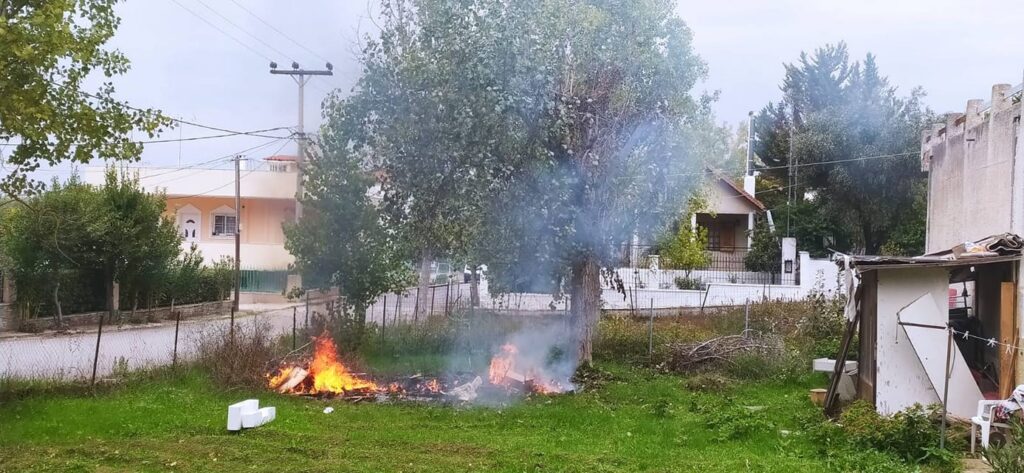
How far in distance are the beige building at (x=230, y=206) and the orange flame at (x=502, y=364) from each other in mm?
4329

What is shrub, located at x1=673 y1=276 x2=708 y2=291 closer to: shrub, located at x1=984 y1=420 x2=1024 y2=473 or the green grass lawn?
the green grass lawn

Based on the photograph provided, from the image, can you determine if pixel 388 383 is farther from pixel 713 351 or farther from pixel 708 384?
pixel 713 351

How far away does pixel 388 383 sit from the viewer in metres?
11.5

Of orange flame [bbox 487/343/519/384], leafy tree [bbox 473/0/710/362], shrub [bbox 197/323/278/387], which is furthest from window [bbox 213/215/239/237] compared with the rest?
leafy tree [bbox 473/0/710/362]

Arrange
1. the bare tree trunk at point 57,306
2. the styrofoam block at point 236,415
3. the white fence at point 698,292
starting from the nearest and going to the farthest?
the styrofoam block at point 236,415, the bare tree trunk at point 57,306, the white fence at point 698,292

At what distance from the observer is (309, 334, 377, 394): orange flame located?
11.1 meters

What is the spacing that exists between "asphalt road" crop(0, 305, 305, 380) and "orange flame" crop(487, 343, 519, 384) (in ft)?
13.1

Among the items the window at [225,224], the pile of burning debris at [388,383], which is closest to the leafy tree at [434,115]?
the pile of burning debris at [388,383]

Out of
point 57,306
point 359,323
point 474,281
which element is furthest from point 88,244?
point 474,281

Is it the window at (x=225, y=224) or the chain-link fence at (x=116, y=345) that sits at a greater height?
the window at (x=225, y=224)

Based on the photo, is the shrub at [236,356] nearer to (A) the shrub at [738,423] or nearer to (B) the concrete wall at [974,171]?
(A) the shrub at [738,423]

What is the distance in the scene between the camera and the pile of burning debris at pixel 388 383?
431 inches

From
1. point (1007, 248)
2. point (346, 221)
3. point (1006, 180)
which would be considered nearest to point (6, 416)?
point (346, 221)

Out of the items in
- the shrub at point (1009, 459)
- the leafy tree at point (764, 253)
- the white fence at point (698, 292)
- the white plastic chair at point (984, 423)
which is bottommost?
the white plastic chair at point (984, 423)
